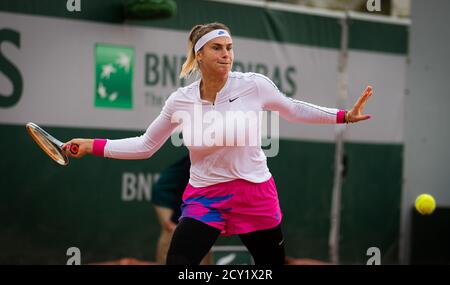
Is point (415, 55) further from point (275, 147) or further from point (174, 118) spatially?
point (174, 118)

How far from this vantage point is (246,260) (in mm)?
8172

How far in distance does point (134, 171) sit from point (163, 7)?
4.98ft

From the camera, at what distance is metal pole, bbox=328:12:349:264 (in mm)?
8922

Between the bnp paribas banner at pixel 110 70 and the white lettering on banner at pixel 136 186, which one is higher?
the bnp paribas banner at pixel 110 70

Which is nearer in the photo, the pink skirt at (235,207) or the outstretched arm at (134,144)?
the pink skirt at (235,207)

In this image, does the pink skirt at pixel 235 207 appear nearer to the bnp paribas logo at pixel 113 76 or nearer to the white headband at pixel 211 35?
the white headband at pixel 211 35

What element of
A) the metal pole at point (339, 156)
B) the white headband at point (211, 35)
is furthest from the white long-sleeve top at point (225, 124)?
the metal pole at point (339, 156)

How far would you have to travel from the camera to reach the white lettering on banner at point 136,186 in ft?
25.7

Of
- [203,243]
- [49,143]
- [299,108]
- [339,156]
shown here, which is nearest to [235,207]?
[203,243]

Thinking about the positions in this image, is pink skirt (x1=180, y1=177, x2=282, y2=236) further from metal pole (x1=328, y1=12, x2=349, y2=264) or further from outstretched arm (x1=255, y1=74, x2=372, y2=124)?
metal pole (x1=328, y1=12, x2=349, y2=264)

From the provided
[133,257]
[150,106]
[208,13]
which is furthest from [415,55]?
[133,257]

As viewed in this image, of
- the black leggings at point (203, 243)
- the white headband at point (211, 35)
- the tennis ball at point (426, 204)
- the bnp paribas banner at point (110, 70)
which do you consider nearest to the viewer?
the black leggings at point (203, 243)

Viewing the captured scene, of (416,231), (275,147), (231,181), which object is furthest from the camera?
(416,231)

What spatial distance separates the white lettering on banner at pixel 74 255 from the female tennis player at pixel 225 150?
2.94m
